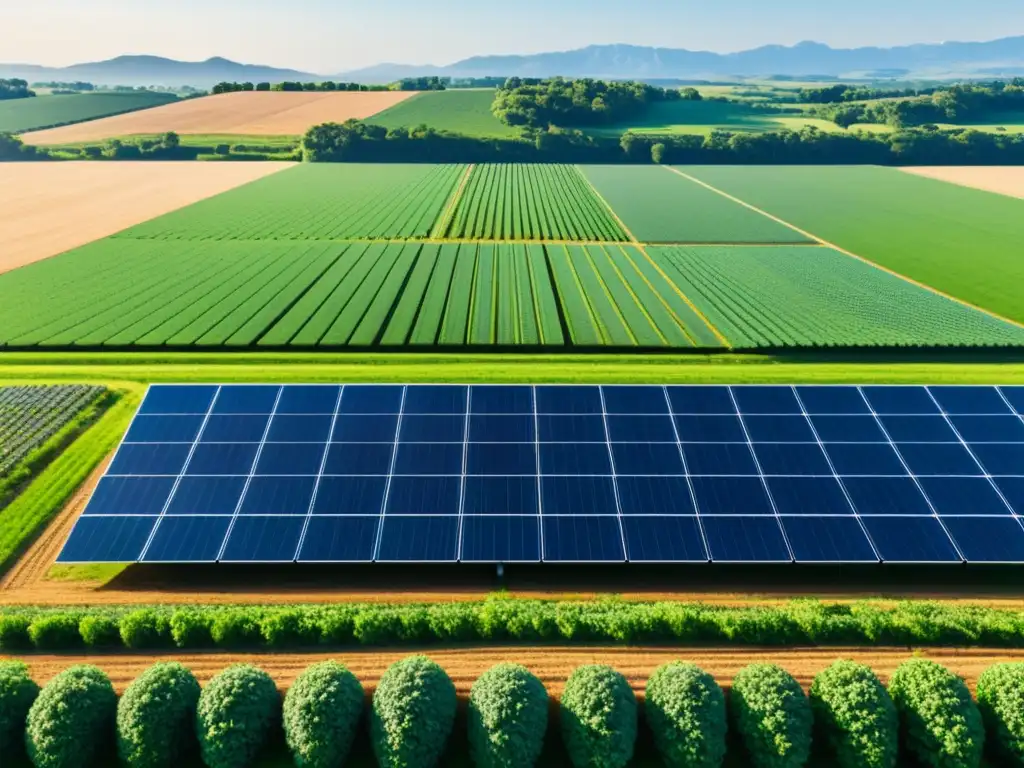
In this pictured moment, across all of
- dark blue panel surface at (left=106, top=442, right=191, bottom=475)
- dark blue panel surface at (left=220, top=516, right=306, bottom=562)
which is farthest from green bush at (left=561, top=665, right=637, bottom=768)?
dark blue panel surface at (left=106, top=442, right=191, bottom=475)

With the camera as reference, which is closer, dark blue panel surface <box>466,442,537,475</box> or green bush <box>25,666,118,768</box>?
green bush <box>25,666,118,768</box>

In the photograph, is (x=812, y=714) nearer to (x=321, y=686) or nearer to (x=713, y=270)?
(x=321, y=686)

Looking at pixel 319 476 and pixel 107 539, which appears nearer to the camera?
pixel 107 539

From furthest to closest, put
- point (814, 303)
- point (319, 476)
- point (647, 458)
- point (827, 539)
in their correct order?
point (814, 303) < point (647, 458) < point (319, 476) < point (827, 539)

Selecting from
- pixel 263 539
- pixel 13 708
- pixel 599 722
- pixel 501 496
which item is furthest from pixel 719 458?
pixel 13 708

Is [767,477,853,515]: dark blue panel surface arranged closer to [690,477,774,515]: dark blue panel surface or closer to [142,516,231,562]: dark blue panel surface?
[690,477,774,515]: dark blue panel surface

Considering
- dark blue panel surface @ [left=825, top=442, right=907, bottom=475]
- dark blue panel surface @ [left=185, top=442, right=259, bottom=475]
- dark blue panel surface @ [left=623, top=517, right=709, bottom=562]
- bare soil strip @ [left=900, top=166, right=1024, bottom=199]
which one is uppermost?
bare soil strip @ [left=900, top=166, right=1024, bottom=199]

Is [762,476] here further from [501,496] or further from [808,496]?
[501,496]
